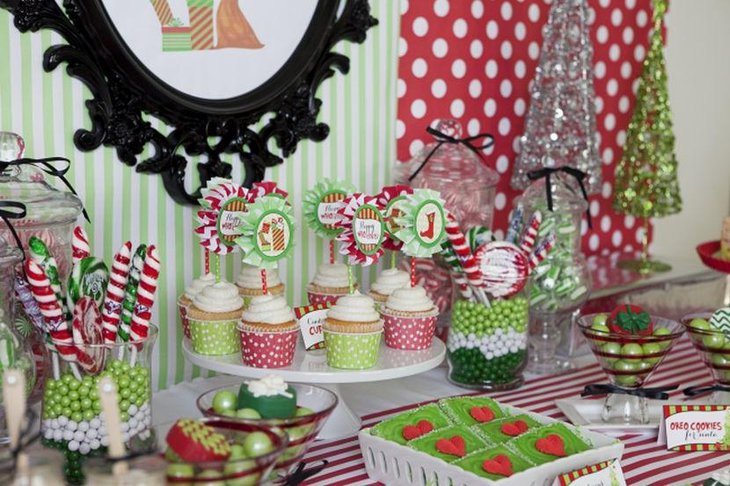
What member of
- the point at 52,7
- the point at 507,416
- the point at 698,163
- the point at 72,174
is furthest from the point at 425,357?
the point at 698,163

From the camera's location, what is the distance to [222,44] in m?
1.96

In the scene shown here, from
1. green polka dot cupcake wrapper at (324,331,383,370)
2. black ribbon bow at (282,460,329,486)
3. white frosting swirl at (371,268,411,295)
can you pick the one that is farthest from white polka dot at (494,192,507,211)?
black ribbon bow at (282,460,329,486)

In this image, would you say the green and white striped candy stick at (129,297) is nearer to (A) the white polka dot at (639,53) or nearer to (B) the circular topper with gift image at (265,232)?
(B) the circular topper with gift image at (265,232)

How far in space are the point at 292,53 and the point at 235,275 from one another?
450 millimetres

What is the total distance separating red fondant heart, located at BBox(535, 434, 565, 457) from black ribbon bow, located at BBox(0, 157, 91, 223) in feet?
2.60

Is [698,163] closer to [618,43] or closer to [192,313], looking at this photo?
[618,43]

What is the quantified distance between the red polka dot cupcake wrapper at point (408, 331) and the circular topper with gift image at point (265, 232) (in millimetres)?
255

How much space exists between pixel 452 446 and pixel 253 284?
53 centimetres

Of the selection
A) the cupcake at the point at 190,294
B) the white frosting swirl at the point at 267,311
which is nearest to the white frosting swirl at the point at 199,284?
the cupcake at the point at 190,294

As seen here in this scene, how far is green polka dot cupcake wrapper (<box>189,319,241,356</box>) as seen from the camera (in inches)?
68.4

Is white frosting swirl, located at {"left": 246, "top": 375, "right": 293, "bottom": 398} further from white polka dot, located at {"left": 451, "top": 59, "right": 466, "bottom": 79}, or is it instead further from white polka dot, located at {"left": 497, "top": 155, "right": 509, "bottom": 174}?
white polka dot, located at {"left": 497, "top": 155, "right": 509, "bottom": 174}

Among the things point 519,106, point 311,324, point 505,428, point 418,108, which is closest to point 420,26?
point 418,108

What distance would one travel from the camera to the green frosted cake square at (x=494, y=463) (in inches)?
57.7

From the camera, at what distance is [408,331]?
1.81m
